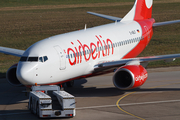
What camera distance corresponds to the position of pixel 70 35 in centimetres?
2711

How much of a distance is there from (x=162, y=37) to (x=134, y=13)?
25498 mm

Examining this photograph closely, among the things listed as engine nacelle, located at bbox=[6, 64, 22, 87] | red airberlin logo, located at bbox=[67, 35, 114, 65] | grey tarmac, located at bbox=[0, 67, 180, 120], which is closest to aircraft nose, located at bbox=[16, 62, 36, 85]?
grey tarmac, located at bbox=[0, 67, 180, 120]

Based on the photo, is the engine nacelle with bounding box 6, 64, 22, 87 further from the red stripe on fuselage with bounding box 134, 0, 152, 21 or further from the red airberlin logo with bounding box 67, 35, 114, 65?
the red stripe on fuselage with bounding box 134, 0, 152, 21

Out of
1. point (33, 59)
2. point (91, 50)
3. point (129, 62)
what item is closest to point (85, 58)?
point (91, 50)

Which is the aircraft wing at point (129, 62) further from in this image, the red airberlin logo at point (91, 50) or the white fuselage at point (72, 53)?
the red airberlin logo at point (91, 50)

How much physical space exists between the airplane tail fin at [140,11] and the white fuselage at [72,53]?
3.45 metres

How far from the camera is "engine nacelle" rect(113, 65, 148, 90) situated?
82.1ft

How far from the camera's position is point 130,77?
2673 centimetres

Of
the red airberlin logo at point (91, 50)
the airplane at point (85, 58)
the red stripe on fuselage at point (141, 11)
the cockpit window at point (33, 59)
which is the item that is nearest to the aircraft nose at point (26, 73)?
the airplane at point (85, 58)

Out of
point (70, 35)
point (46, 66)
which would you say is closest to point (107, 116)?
point (46, 66)

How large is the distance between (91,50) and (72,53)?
259 cm

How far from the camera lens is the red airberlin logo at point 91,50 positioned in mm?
25266

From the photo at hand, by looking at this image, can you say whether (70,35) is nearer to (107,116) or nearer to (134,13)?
(107,116)

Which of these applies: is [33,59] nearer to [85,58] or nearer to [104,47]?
[85,58]
